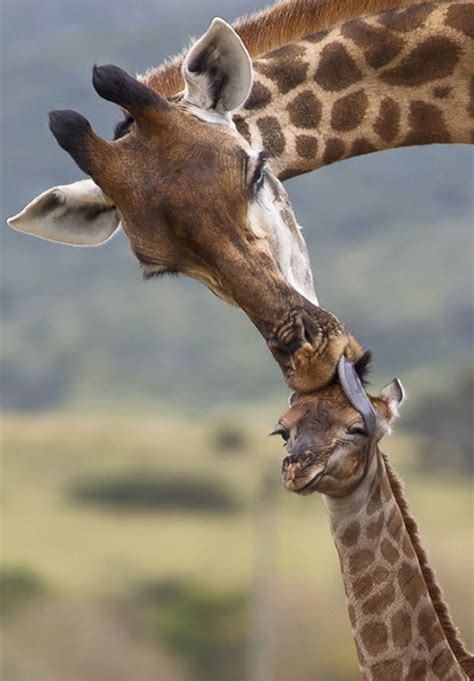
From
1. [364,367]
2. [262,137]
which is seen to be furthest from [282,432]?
[262,137]

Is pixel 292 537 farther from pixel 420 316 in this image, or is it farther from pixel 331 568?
pixel 420 316

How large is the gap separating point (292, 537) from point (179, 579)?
154 inches

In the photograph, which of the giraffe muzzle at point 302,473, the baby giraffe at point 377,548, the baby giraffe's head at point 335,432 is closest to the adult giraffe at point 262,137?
the baby giraffe's head at point 335,432

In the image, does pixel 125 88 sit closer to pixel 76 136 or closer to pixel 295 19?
pixel 76 136

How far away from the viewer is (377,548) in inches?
343

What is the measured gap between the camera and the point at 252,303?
881 cm

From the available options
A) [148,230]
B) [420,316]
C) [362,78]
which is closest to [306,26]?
[362,78]

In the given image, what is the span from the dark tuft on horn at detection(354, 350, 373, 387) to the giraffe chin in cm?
58

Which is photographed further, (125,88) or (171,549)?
(171,549)

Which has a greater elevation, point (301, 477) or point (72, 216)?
point (72, 216)

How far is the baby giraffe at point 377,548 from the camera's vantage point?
829 centimetres

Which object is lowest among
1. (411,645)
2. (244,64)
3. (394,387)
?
(411,645)

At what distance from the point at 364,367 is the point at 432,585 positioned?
3.27ft

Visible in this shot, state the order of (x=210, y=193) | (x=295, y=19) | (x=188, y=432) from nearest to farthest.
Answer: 1. (x=210, y=193)
2. (x=295, y=19)
3. (x=188, y=432)
